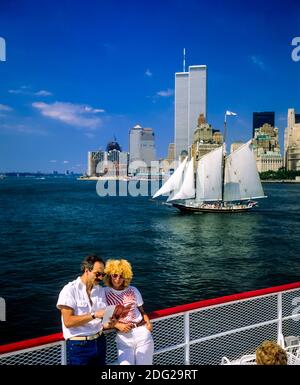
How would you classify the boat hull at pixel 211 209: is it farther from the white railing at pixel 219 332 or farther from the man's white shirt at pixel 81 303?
the man's white shirt at pixel 81 303

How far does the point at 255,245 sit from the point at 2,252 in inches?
797

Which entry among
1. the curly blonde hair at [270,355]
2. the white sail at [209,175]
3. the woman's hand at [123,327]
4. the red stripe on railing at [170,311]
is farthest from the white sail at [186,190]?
the curly blonde hair at [270,355]

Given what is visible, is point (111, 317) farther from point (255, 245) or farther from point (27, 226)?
point (27, 226)

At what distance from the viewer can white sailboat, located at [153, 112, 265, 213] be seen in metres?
62.0

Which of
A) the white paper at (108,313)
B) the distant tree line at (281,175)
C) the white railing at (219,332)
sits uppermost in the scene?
the distant tree line at (281,175)

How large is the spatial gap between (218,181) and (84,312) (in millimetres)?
61340

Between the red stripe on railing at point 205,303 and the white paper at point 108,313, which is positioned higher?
the white paper at point 108,313

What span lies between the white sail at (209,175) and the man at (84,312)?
58822 mm

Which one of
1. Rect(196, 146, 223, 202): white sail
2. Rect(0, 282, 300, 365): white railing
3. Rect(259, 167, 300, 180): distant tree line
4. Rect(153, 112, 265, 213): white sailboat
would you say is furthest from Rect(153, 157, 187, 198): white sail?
Rect(259, 167, 300, 180): distant tree line

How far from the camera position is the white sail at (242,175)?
202ft

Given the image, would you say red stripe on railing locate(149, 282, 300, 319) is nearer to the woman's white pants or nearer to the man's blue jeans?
the woman's white pants

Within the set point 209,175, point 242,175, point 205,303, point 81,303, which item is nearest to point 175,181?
point 209,175

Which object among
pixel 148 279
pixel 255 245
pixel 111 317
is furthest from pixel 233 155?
pixel 111 317

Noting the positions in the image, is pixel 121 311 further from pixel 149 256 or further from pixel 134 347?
pixel 149 256
